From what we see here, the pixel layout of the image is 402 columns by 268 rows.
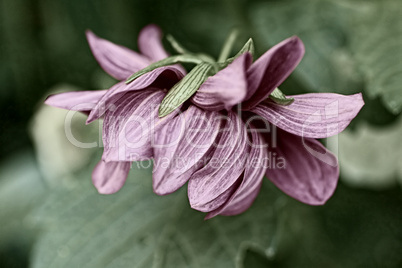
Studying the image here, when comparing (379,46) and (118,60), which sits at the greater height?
(118,60)

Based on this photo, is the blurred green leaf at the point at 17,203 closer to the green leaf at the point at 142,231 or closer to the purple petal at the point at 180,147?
the green leaf at the point at 142,231

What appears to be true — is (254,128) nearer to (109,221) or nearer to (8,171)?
(109,221)

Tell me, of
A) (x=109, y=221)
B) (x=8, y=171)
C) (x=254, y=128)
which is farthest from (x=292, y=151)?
(x=8, y=171)

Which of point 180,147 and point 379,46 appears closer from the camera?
point 180,147

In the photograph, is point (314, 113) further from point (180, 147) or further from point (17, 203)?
point (17, 203)

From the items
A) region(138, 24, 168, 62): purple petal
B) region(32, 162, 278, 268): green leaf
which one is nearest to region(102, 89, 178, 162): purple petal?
region(138, 24, 168, 62): purple petal

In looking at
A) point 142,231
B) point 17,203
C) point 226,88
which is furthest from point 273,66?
point 17,203
